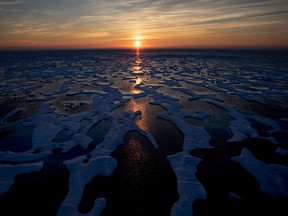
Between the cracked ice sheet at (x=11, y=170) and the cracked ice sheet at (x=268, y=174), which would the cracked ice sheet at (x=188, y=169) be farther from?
the cracked ice sheet at (x=11, y=170)

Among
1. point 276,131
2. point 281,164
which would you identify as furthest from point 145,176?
point 276,131

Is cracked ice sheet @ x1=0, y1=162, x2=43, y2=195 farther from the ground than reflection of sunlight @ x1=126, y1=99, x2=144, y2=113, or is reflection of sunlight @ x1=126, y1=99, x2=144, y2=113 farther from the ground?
cracked ice sheet @ x1=0, y1=162, x2=43, y2=195

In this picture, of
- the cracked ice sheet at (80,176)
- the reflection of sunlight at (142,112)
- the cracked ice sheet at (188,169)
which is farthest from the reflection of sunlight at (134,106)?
the cracked ice sheet at (80,176)

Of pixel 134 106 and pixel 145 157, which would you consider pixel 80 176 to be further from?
pixel 134 106

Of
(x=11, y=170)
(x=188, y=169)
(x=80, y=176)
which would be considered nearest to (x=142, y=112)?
(x=188, y=169)

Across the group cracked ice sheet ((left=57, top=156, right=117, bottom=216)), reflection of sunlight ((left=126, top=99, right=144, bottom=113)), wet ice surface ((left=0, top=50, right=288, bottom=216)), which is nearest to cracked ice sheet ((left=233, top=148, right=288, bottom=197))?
wet ice surface ((left=0, top=50, right=288, bottom=216))

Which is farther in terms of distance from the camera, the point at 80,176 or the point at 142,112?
the point at 142,112

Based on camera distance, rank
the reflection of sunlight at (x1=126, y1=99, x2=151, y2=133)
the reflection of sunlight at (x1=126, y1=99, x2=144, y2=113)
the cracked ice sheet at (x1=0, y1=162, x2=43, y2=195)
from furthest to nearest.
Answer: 1. the reflection of sunlight at (x1=126, y1=99, x2=144, y2=113)
2. the reflection of sunlight at (x1=126, y1=99, x2=151, y2=133)
3. the cracked ice sheet at (x1=0, y1=162, x2=43, y2=195)

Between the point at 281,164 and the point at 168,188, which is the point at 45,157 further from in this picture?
the point at 281,164

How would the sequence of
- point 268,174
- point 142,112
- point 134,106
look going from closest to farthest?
point 268,174
point 142,112
point 134,106

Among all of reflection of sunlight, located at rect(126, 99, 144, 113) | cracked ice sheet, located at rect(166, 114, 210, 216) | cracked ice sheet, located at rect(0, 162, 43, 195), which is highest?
cracked ice sheet, located at rect(166, 114, 210, 216)

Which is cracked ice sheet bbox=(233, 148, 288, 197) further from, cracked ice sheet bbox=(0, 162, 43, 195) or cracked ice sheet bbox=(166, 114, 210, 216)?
cracked ice sheet bbox=(0, 162, 43, 195)
